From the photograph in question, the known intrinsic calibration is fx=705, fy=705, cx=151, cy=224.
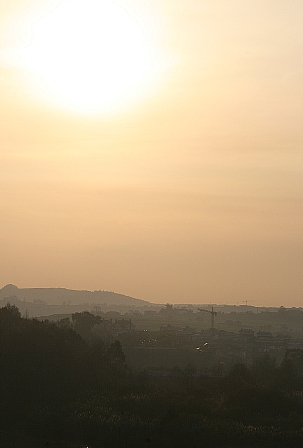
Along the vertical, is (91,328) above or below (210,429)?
above

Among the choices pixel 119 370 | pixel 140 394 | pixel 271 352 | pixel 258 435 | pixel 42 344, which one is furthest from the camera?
pixel 271 352

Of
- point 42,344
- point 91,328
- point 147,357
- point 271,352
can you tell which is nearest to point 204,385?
point 42,344

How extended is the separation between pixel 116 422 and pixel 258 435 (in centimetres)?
508

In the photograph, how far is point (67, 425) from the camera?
2553cm

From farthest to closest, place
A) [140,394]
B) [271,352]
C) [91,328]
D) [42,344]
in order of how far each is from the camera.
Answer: [271,352] < [91,328] < [42,344] < [140,394]

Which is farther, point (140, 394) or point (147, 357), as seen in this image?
point (147, 357)

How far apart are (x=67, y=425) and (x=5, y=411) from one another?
405 centimetres

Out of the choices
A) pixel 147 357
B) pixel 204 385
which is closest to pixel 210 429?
pixel 204 385

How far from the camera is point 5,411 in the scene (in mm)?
28406

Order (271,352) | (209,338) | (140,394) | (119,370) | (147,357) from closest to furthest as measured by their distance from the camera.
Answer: (140,394), (119,370), (147,357), (271,352), (209,338)

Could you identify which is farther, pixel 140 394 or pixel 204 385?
pixel 204 385

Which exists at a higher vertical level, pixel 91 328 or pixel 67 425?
pixel 91 328

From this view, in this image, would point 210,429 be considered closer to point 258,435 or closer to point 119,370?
point 258,435

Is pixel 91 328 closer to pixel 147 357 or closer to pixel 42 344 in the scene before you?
pixel 147 357
